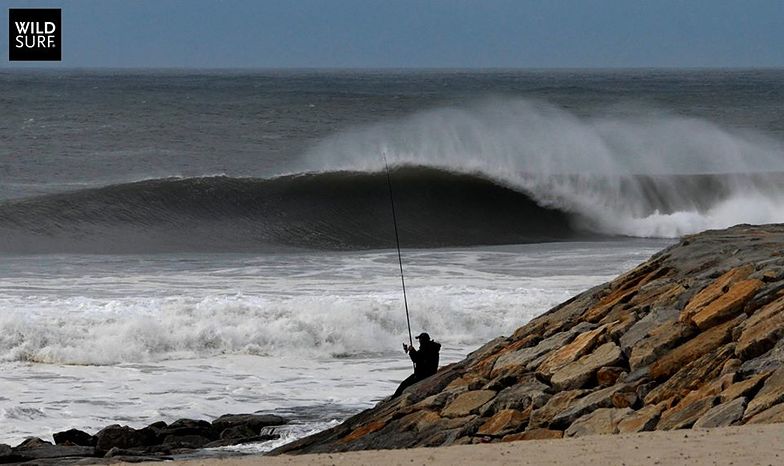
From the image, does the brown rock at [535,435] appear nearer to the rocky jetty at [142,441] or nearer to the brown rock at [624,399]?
the brown rock at [624,399]

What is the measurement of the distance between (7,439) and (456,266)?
1026cm

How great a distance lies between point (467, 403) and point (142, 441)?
274cm

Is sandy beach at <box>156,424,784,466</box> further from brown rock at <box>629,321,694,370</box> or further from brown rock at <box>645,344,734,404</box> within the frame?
brown rock at <box>629,321,694,370</box>

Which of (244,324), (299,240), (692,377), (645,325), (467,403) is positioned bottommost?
(467,403)

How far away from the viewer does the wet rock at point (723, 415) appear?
243 inches

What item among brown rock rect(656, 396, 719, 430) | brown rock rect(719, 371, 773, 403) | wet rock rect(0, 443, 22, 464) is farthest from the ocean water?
brown rock rect(719, 371, 773, 403)

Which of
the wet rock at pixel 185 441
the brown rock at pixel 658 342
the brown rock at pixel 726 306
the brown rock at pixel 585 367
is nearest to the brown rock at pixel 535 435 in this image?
the brown rock at pixel 585 367

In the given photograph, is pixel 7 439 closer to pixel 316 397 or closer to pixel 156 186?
pixel 316 397

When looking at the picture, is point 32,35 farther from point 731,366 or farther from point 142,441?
point 731,366

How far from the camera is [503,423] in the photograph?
7.09 m

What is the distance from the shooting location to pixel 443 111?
38.6 meters

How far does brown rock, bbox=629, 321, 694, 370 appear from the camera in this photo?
7.17 metres

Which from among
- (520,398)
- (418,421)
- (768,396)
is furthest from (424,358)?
(768,396)

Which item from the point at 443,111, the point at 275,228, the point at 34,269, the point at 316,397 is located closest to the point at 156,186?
the point at 275,228
